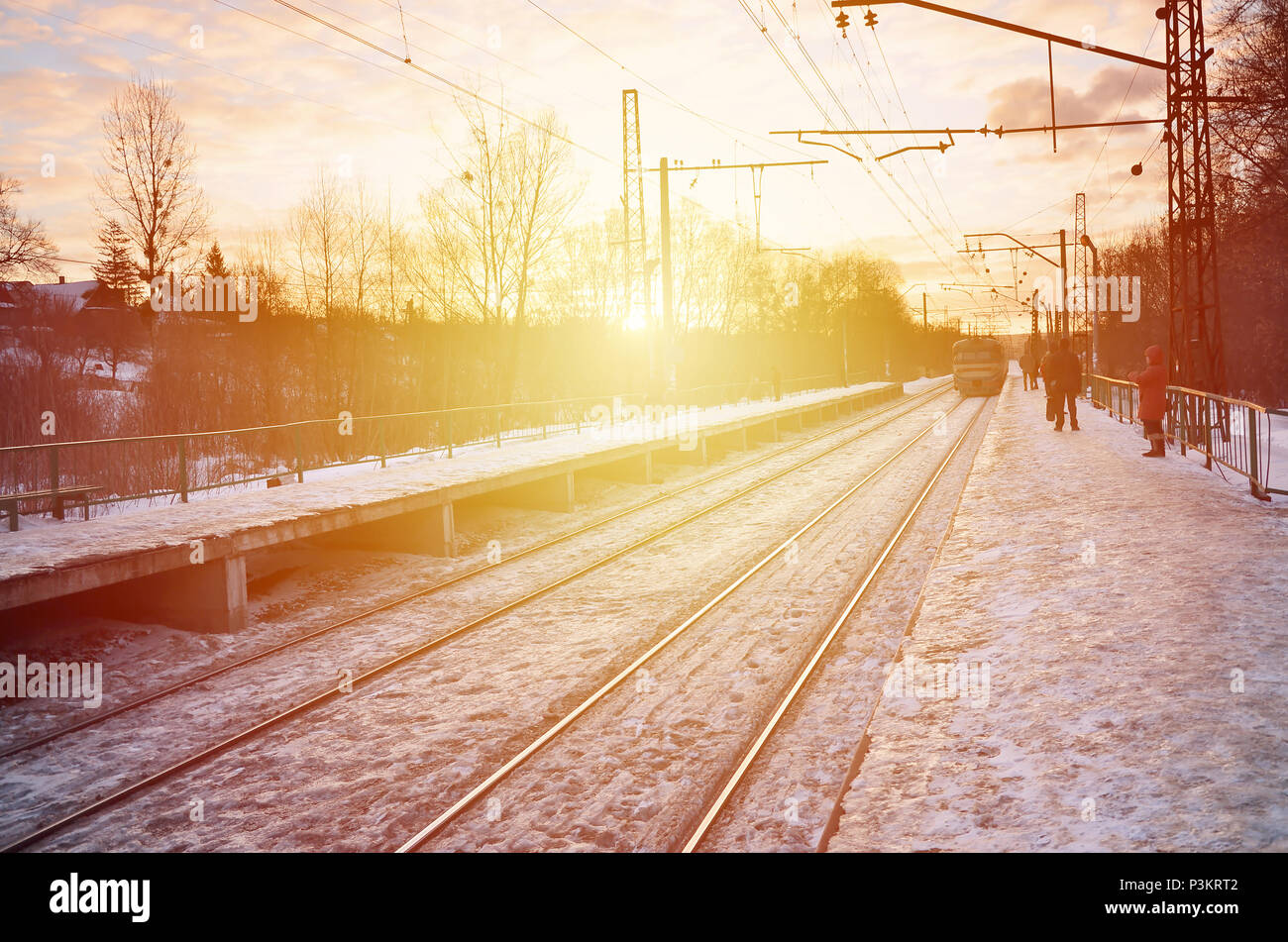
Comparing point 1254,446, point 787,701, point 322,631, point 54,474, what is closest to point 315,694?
point 322,631

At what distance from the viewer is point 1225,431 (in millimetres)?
14562

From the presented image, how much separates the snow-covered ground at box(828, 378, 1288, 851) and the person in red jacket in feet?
20.9

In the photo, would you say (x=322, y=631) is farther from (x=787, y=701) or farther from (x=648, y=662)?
(x=787, y=701)

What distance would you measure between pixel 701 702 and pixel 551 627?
8.16 ft

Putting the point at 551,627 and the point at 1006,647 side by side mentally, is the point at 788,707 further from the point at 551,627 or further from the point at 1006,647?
the point at 551,627

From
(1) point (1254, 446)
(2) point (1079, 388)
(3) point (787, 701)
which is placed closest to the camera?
(3) point (787, 701)

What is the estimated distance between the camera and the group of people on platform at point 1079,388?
55.4ft

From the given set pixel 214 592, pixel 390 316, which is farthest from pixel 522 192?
pixel 214 592

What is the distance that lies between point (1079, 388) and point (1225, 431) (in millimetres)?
13091

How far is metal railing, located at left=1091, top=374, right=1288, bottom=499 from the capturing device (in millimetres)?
12141

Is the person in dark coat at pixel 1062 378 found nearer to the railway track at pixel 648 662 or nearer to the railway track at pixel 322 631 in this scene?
the railway track at pixel 322 631

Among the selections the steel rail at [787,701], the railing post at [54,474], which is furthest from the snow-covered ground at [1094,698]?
the railing post at [54,474]

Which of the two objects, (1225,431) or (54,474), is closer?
(54,474)

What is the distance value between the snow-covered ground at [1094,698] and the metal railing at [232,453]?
1118 cm
